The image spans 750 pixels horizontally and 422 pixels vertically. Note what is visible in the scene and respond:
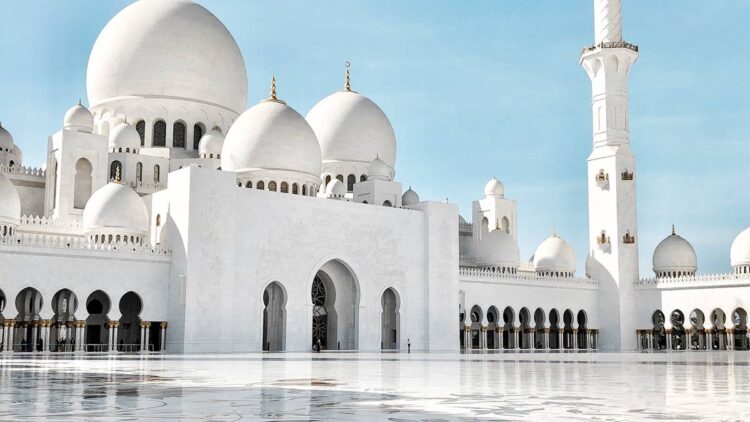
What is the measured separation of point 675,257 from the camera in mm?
34688

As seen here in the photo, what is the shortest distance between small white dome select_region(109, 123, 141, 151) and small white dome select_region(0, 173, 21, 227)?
5.35 m

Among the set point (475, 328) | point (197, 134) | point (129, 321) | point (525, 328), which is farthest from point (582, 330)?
point (129, 321)

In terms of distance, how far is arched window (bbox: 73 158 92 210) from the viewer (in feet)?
92.3

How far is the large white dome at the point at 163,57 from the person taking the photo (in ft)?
99.1

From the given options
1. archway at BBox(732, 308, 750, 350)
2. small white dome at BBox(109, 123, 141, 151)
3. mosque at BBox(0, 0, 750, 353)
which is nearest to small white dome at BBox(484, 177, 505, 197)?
mosque at BBox(0, 0, 750, 353)

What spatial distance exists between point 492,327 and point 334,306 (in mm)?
9286

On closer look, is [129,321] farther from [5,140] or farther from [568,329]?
[568,329]

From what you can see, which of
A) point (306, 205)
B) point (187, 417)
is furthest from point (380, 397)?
point (306, 205)

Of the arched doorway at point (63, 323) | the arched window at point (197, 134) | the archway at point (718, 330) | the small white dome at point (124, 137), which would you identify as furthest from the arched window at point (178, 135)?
the archway at point (718, 330)

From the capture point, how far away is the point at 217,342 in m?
23.9

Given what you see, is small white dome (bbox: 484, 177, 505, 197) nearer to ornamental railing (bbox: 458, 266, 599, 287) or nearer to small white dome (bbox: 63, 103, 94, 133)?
ornamental railing (bbox: 458, 266, 599, 287)

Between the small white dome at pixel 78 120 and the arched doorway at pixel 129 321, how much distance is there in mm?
6041

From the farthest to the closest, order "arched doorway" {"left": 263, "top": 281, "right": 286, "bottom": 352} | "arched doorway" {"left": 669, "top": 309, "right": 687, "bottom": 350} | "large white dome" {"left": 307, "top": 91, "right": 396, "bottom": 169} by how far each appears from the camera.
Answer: "arched doorway" {"left": 669, "top": 309, "right": 687, "bottom": 350} → "large white dome" {"left": 307, "top": 91, "right": 396, "bottom": 169} → "arched doorway" {"left": 263, "top": 281, "right": 286, "bottom": 352}

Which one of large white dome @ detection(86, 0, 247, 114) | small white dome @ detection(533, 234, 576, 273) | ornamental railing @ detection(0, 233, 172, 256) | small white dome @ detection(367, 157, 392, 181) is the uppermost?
large white dome @ detection(86, 0, 247, 114)
